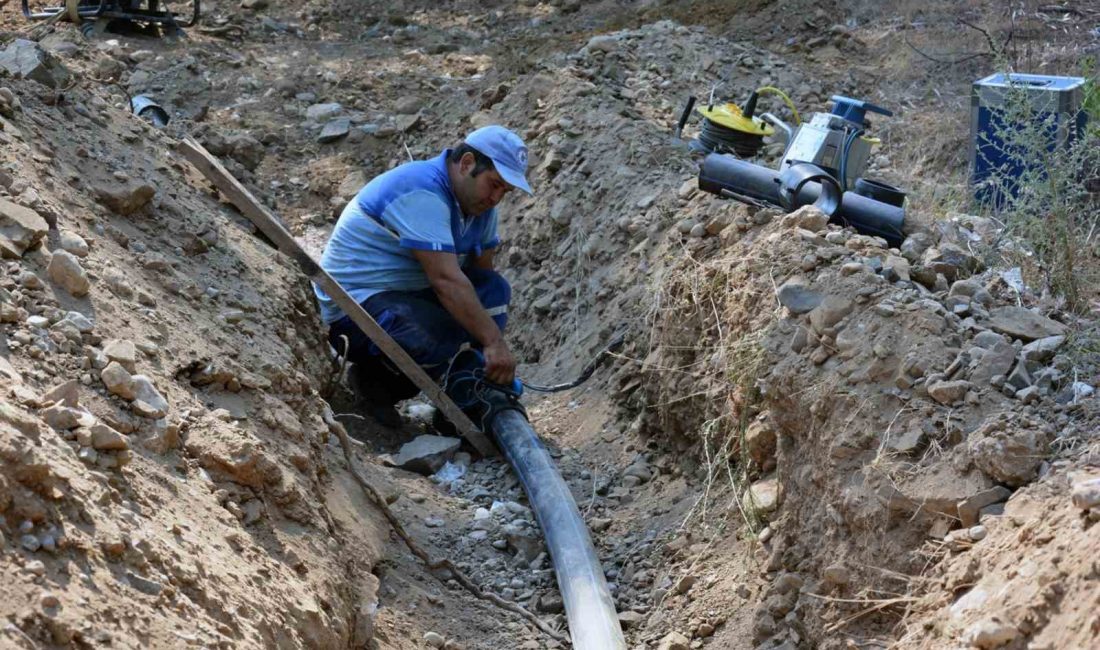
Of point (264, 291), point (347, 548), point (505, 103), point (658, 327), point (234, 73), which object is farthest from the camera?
point (234, 73)

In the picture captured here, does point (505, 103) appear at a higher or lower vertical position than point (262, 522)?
lower

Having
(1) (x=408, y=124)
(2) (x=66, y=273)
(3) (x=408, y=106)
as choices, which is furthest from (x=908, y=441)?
(3) (x=408, y=106)

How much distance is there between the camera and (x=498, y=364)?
15.8ft

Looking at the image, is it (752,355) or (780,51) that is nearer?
(752,355)

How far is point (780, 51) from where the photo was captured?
30.3ft

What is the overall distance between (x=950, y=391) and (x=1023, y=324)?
0.43m

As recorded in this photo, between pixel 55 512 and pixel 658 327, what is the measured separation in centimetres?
277

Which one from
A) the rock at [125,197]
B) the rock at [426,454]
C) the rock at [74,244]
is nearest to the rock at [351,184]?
the rock at [426,454]

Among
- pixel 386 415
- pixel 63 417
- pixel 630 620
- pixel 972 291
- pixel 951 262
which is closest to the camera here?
pixel 63 417

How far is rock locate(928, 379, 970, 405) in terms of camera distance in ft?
10.3

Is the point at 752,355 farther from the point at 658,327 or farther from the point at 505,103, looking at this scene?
the point at 505,103

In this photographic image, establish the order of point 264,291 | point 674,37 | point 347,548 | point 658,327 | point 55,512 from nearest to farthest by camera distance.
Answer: point 55,512 < point 347,548 < point 264,291 < point 658,327 < point 674,37

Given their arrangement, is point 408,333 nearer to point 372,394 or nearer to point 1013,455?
point 372,394

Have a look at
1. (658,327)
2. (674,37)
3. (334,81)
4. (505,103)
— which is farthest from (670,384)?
(334,81)
